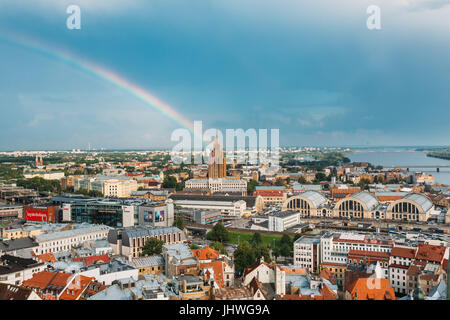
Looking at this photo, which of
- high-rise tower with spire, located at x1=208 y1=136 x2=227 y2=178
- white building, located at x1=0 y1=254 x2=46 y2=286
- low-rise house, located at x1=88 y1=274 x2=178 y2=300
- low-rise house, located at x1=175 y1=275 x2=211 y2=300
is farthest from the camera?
high-rise tower with spire, located at x1=208 y1=136 x2=227 y2=178

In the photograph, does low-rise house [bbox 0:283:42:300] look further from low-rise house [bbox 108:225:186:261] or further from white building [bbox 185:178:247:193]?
white building [bbox 185:178:247:193]

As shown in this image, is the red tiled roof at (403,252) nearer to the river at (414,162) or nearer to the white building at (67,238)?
the white building at (67,238)

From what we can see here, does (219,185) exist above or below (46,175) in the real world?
below

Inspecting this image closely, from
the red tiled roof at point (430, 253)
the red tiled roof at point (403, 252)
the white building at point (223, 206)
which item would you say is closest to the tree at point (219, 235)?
the red tiled roof at point (403, 252)

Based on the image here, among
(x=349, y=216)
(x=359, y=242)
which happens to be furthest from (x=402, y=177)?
(x=359, y=242)

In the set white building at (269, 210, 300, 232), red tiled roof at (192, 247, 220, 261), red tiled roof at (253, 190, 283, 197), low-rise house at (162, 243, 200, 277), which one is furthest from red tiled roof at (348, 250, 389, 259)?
red tiled roof at (253, 190, 283, 197)

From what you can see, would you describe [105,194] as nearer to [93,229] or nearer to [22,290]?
[93,229]

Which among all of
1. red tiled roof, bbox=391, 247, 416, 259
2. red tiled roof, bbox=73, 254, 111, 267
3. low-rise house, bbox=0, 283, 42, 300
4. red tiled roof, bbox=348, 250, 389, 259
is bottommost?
red tiled roof, bbox=348, 250, 389, 259

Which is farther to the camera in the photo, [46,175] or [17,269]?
[46,175]

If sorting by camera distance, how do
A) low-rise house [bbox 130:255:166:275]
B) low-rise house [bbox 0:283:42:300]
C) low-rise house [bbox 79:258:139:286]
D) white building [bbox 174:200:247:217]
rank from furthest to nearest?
1. white building [bbox 174:200:247:217]
2. low-rise house [bbox 130:255:166:275]
3. low-rise house [bbox 79:258:139:286]
4. low-rise house [bbox 0:283:42:300]

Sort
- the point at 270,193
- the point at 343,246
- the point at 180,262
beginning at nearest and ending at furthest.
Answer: the point at 180,262, the point at 343,246, the point at 270,193

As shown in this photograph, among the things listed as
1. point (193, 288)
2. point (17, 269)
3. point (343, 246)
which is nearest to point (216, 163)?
point (343, 246)

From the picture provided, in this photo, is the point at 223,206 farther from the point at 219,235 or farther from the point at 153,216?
the point at 219,235
